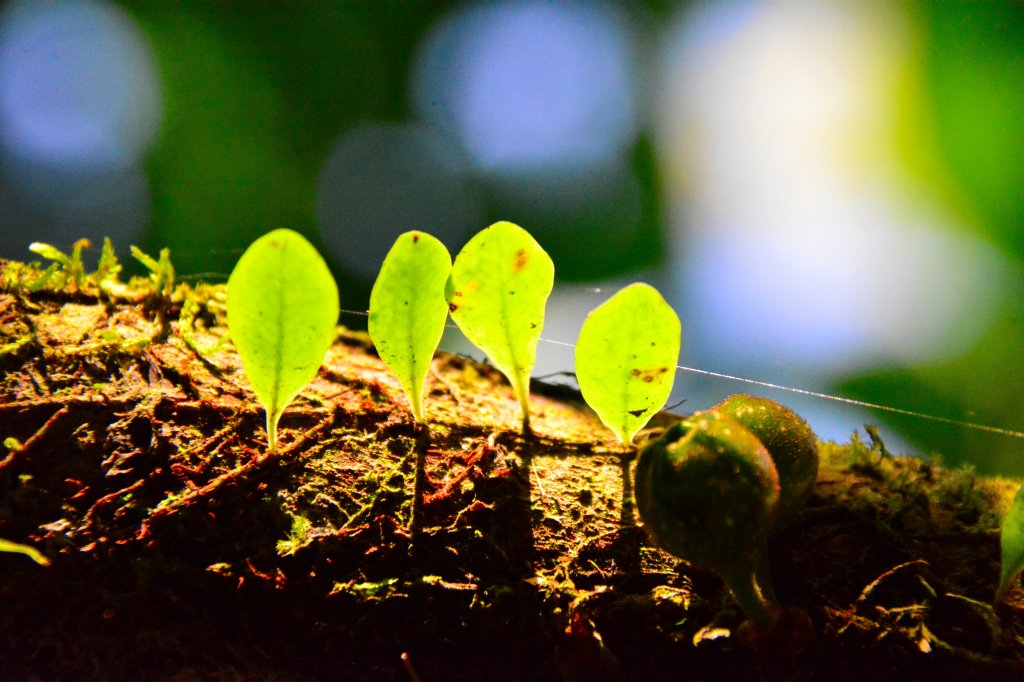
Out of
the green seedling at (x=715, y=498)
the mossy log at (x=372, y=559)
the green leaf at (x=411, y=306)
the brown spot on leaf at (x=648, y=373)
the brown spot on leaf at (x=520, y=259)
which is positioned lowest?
the mossy log at (x=372, y=559)

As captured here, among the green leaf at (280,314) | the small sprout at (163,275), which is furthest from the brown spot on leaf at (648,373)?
the small sprout at (163,275)

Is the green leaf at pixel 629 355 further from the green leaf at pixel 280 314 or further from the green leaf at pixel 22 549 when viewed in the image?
the green leaf at pixel 22 549

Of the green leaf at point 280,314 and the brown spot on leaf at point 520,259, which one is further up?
the brown spot on leaf at point 520,259

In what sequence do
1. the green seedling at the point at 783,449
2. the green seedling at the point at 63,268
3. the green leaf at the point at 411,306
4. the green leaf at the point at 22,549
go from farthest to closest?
1. the green seedling at the point at 63,268
2. the green leaf at the point at 411,306
3. the green seedling at the point at 783,449
4. the green leaf at the point at 22,549

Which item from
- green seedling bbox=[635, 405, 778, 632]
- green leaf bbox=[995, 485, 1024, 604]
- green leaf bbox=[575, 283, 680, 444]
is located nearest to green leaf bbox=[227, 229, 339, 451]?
green leaf bbox=[575, 283, 680, 444]

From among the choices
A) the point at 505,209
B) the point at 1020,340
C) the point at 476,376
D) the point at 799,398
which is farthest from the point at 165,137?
the point at 1020,340

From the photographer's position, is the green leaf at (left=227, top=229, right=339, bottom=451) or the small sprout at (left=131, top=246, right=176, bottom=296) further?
the small sprout at (left=131, top=246, right=176, bottom=296)

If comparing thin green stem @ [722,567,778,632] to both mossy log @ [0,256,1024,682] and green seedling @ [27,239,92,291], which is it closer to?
mossy log @ [0,256,1024,682]
